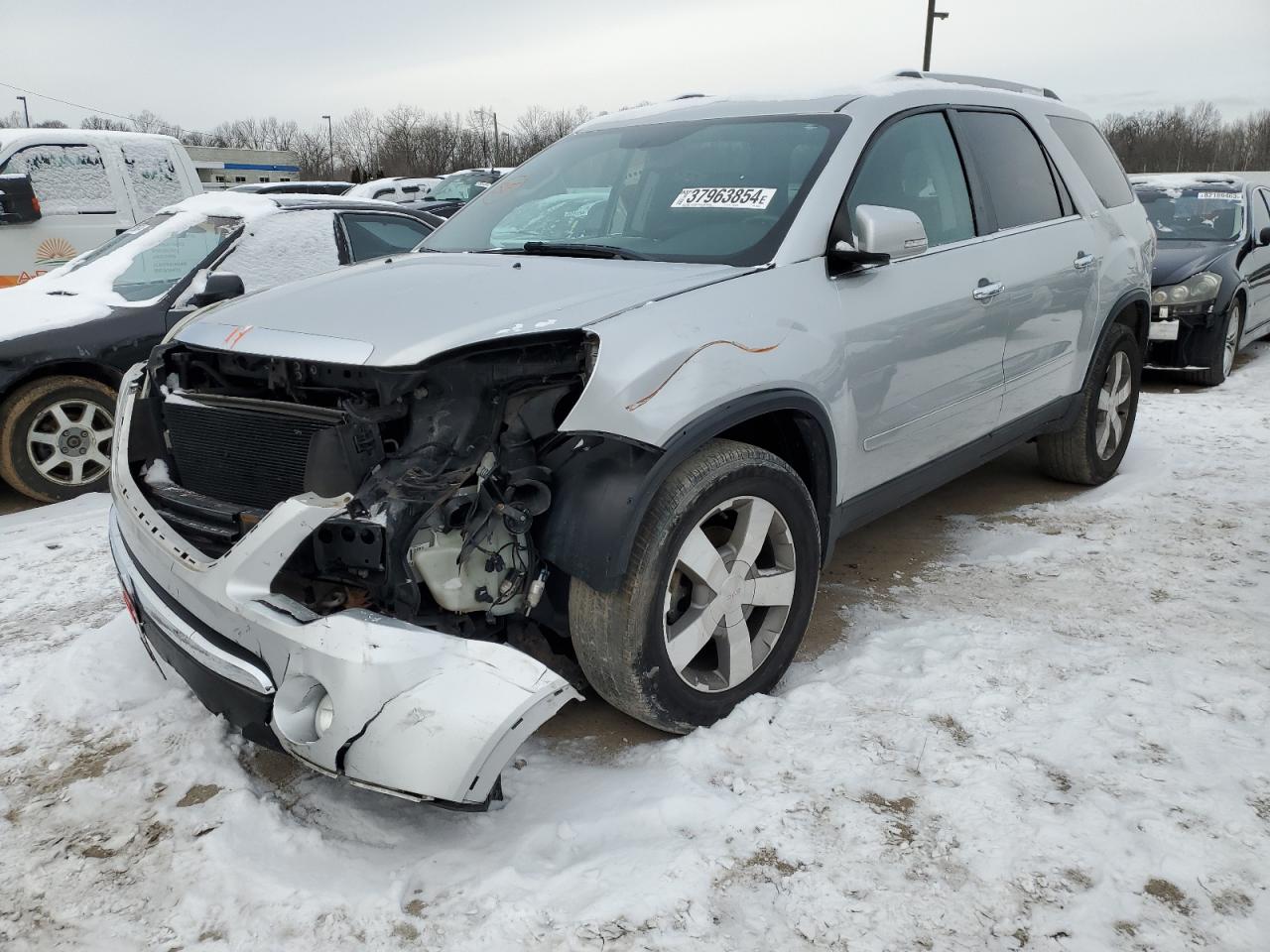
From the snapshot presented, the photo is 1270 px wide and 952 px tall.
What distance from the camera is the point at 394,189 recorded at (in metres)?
20.0

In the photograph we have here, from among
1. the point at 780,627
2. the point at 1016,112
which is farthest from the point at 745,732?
the point at 1016,112

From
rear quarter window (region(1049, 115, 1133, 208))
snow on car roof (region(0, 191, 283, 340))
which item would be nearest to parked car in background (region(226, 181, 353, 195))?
snow on car roof (region(0, 191, 283, 340))

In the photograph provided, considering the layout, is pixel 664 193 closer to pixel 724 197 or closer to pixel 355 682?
pixel 724 197

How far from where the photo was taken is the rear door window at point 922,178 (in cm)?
344

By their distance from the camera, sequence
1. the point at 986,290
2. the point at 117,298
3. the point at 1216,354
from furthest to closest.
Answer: the point at 1216,354
the point at 117,298
the point at 986,290

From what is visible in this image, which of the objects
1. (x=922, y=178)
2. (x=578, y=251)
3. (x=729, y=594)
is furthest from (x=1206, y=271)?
(x=729, y=594)

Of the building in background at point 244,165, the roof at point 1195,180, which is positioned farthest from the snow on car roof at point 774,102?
the building in background at point 244,165

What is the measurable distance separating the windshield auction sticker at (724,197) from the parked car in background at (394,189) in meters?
15.8

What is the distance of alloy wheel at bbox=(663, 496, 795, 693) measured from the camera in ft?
8.99

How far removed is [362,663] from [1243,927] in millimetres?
1995

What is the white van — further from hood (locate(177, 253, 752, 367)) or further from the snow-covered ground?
hood (locate(177, 253, 752, 367))

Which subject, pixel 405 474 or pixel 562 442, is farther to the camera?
pixel 562 442

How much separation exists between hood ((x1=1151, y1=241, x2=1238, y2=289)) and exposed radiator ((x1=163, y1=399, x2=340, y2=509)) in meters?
7.57

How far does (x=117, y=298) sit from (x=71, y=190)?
298 cm
